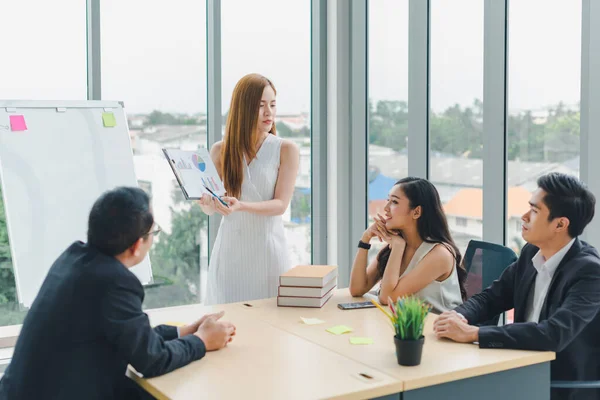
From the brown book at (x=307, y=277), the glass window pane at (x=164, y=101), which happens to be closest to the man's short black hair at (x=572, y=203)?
the brown book at (x=307, y=277)

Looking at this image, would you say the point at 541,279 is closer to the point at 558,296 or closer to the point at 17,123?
the point at 558,296

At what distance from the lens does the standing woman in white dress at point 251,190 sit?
349 cm

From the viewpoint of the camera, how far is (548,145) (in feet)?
10.9

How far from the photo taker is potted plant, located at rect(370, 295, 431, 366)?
2.08 meters

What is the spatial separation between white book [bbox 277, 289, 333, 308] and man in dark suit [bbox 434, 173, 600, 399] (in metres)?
0.60

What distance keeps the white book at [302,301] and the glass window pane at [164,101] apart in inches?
64.8

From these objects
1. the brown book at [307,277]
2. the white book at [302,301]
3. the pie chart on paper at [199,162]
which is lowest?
the white book at [302,301]

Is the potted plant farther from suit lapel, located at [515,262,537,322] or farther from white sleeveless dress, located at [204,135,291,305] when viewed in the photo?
white sleeveless dress, located at [204,135,291,305]

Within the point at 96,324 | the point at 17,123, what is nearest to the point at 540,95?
the point at 96,324

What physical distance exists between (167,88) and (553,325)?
296 centimetres

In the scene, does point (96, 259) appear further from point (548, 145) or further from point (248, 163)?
point (548, 145)

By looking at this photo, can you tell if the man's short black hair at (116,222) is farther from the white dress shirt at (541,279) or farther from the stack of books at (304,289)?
the white dress shirt at (541,279)

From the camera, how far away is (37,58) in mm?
4066

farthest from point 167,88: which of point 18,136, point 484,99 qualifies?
point 484,99
